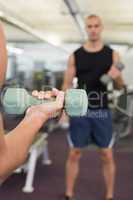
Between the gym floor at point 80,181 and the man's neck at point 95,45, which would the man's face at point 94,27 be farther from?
the gym floor at point 80,181

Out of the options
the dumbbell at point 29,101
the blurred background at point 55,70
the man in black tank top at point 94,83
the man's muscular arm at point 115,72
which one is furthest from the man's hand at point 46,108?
the man's muscular arm at point 115,72

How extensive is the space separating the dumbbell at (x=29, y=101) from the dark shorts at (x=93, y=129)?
155cm

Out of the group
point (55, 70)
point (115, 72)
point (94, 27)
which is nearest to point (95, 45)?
point (94, 27)

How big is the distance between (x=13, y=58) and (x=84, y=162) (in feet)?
26.1

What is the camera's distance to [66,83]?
2.90 meters

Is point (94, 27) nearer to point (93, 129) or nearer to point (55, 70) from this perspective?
point (93, 129)

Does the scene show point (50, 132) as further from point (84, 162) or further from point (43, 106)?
point (43, 106)

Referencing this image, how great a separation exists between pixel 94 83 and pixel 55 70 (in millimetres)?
6246

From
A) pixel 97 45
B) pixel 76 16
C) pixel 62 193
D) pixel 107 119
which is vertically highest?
pixel 76 16

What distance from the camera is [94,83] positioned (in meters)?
2.73

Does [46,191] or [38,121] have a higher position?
[38,121]

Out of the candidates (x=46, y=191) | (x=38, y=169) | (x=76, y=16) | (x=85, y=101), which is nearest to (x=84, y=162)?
(x=38, y=169)

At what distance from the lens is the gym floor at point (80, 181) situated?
3.26 m

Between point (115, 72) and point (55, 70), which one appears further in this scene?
point (55, 70)
